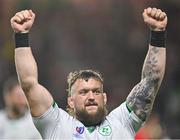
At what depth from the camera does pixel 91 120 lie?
7172 mm

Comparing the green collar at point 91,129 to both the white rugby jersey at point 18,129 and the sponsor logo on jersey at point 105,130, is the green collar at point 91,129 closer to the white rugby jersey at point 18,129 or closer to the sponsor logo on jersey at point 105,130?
the sponsor logo on jersey at point 105,130

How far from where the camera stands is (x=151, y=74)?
7.28 meters

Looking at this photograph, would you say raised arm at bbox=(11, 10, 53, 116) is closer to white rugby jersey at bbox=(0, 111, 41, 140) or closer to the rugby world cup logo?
the rugby world cup logo

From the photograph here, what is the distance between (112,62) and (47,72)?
1206mm

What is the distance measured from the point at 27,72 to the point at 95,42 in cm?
896

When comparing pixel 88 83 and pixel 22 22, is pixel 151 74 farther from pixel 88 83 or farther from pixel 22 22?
pixel 22 22

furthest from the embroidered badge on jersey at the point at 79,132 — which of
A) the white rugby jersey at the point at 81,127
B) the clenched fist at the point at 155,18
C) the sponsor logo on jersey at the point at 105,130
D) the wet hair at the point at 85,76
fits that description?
the clenched fist at the point at 155,18

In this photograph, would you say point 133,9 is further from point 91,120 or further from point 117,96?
point 91,120

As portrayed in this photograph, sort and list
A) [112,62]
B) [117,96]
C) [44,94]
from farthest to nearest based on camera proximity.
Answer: [112,62]
[117,96]
[44,94]

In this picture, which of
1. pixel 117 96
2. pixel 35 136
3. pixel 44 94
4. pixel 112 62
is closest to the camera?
pixel 44 94

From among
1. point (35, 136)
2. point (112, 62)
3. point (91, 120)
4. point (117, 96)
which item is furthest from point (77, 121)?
point (112, 62)

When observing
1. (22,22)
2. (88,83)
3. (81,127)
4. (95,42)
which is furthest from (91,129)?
(95,42)

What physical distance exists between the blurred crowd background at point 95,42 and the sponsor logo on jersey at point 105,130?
24.0ft

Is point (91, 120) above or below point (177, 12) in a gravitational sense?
above
